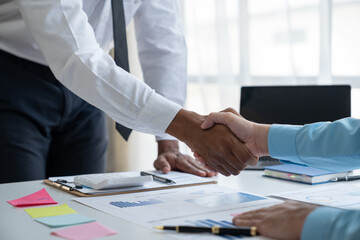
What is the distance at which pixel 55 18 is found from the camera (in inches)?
49.9

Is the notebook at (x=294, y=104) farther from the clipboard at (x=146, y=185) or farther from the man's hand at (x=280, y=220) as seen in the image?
the man's hand at (x=280, y=220)

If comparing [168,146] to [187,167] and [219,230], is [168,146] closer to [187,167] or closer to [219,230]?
[187,167]

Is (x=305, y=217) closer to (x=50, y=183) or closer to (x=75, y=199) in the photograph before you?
(x=75, y=199)

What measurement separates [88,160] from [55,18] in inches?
22.5

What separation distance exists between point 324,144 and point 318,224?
1.11 ft

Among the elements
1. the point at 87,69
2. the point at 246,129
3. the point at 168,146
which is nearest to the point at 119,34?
the point at 87,69

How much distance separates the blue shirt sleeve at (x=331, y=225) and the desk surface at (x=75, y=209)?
23cm

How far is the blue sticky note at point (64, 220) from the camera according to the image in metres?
0.84

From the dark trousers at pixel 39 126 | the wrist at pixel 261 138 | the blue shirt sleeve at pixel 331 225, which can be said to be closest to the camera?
the blue shirt sleeve at pixel 331 225

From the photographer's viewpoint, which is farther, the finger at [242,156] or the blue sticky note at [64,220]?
the finger at [242,156]

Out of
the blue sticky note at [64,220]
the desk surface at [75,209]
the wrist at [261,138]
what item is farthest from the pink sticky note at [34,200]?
the wrist at [261,138]

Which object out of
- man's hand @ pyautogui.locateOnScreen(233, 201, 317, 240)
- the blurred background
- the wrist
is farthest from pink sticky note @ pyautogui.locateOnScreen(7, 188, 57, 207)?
the blurred background

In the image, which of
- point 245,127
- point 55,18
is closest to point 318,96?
point 245,127

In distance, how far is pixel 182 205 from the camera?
3.19ft
